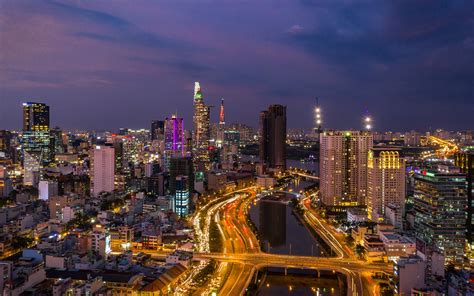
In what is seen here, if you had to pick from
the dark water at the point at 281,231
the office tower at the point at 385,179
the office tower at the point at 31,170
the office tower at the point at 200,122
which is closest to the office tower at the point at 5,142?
the office tower at the point at 31,170

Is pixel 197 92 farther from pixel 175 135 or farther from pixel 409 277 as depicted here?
pixel 409 277

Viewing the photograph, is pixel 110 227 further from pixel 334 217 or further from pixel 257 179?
pixel 257 179

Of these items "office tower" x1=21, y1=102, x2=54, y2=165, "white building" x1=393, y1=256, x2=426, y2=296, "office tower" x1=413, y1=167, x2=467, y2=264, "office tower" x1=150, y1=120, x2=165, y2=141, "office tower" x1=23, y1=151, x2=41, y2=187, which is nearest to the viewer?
"white building" x1=393, y1=256, x2=426, y2=296

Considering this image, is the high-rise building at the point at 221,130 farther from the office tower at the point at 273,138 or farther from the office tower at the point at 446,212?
the office tower at the point at 446,212

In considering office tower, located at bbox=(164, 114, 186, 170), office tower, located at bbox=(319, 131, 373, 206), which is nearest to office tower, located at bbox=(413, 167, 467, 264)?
office tower, located at bbox=(319, 131, 373, 206)

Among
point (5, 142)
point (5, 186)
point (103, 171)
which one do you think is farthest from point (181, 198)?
point (5, 142)

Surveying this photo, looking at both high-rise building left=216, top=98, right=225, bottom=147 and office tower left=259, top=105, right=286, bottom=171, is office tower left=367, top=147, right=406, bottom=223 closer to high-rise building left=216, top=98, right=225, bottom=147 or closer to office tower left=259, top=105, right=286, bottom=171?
office tower left=259, top=105, right=286, bottom=171
